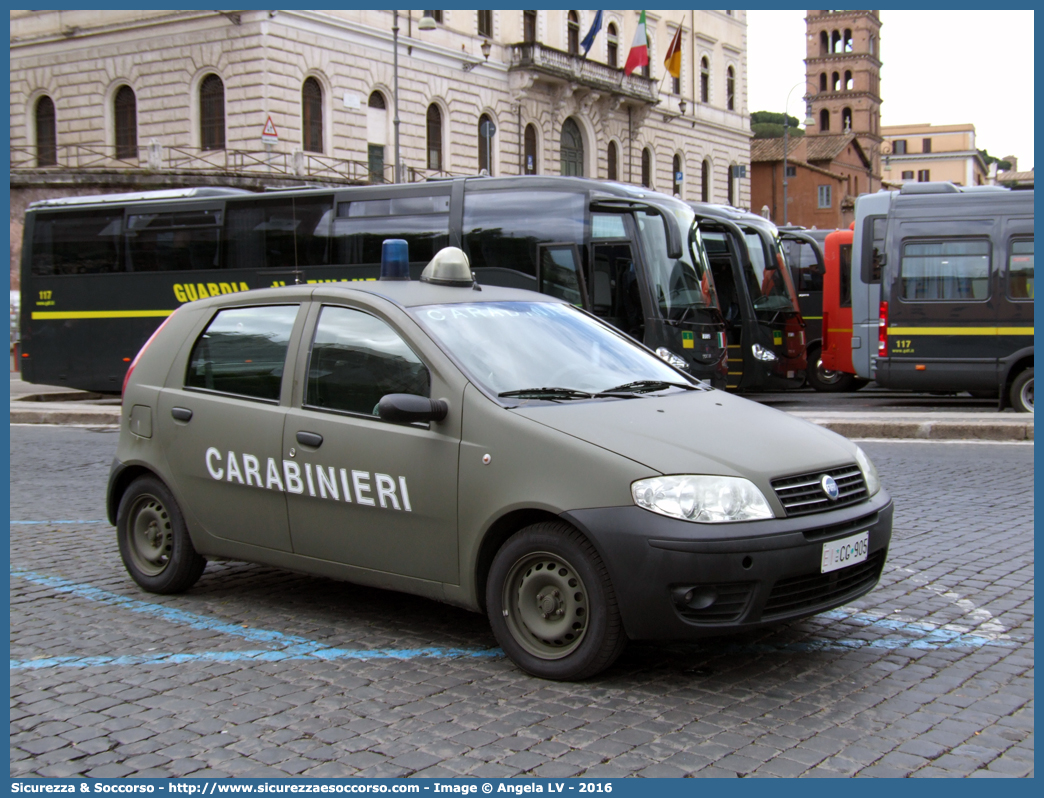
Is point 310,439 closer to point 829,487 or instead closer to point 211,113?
point 829,487

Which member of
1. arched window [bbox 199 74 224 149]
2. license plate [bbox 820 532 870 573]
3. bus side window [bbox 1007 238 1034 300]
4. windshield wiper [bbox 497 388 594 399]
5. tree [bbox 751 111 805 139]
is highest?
tree [bbox 751 111 805 139]

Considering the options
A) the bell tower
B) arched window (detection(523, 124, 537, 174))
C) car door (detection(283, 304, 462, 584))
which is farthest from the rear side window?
the bell tower

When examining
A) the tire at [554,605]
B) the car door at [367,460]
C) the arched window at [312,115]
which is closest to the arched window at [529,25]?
the arched window at [312,115]

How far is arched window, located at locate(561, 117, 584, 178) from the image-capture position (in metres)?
50.5

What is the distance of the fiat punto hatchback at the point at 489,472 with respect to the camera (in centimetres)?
421

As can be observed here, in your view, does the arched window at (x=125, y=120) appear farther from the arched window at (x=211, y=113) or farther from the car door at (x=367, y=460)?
the car door at (x=367, y=460)

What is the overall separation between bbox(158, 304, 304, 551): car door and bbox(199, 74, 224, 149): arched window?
33530 millimetres

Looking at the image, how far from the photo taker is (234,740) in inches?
152

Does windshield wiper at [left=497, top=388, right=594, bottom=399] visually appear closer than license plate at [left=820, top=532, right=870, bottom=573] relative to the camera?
No

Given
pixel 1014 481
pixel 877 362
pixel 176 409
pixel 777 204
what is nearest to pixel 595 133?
pixel 777 204

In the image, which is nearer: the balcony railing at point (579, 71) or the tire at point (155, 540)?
the tire at point (155, 540)

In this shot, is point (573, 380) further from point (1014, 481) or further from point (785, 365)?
point (785, 365)

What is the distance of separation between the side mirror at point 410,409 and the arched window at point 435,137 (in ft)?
129

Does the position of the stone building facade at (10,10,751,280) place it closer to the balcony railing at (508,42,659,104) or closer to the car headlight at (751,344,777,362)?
the balcony railing at (508,42,659,104)
